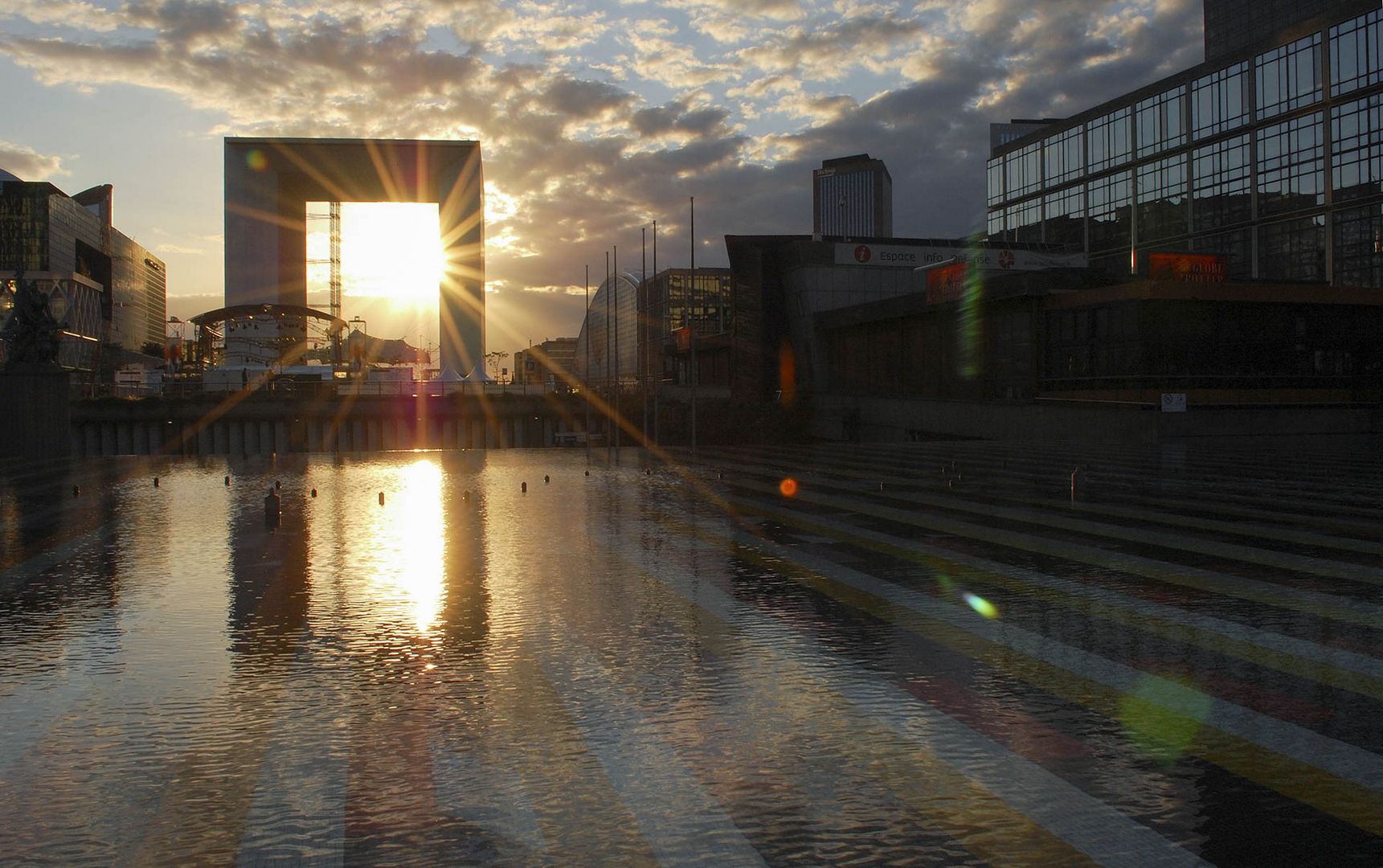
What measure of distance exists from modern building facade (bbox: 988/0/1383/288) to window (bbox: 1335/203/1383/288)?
7cm

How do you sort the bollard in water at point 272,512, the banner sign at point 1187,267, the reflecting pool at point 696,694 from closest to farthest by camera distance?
the reflecting pool at point 696,694 < the bollard in water at point 272,512 < the banner sign at point 1187,267

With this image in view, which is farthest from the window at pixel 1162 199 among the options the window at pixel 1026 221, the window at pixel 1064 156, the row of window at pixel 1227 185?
the window at pixel 1026 221

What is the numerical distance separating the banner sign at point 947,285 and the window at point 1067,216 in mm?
35897

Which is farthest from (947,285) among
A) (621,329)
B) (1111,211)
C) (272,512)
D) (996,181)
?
(621,329)

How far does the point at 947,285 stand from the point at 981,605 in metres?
46.7

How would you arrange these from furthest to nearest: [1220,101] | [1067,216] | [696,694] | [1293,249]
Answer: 1. [1067,216]
2. [1220,101]
3. [1293,249]
4. [696,694]

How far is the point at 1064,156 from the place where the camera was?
291 ft

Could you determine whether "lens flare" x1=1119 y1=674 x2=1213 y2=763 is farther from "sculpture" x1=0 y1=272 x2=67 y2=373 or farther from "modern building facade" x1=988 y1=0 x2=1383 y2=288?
"modern building facade" x1=988 y1=0 x2=1383 y2=288

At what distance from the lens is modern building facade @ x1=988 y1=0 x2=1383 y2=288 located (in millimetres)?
63906

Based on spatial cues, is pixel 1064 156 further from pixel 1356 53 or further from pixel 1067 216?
pixel 1356 53

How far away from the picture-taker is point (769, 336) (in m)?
69.4

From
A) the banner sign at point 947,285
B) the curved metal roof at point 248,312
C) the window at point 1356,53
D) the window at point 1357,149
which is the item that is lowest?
the banner sign at point 947,285

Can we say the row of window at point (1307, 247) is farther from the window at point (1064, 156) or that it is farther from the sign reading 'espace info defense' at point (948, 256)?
the window at point (1064, 156)

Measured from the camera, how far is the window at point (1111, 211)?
268 feet
